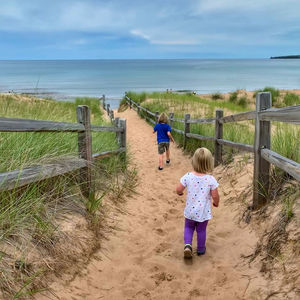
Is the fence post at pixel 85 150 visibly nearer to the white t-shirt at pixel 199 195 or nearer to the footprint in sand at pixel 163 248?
the footprint in sand at pixel 163 248

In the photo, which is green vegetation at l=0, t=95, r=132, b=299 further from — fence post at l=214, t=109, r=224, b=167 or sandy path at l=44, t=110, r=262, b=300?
fence post at l=214, t=109, r=224, b=167

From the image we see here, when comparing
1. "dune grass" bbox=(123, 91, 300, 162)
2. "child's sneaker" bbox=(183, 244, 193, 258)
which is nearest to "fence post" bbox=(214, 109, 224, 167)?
"dune grass" bbox=(123, 91, 300, 162)

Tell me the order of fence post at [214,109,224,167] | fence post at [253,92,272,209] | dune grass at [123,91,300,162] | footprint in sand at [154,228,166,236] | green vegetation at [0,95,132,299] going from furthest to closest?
fence post at [214,109,224,167]
dune grass at [123,91,300,162]
footprint in sand at [154,228,166,236]
fence post at [253,92,272,209]
green vegetation at [0,95,132,299]

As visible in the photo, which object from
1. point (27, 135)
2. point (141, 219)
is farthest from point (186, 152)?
point (27, 135)

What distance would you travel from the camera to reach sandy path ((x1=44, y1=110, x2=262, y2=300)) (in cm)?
292

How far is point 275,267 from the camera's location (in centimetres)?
293

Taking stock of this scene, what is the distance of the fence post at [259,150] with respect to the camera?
405 cm

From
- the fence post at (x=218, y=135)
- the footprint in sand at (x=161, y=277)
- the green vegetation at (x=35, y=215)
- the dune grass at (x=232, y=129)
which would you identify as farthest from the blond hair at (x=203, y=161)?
the fence post at (x=218, y=135)

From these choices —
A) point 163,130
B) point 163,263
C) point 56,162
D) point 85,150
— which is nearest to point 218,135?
point 163,130

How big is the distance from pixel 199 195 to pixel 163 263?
0.81 meters

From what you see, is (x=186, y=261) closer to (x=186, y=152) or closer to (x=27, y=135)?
(x=27, y=135)

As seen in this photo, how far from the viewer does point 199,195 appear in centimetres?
359

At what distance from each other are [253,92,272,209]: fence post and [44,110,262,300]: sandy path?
1.57 ft

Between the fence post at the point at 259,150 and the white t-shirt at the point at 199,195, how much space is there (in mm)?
849
